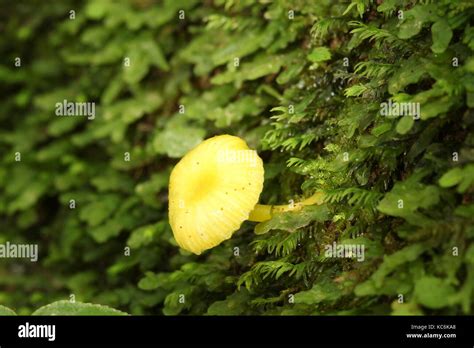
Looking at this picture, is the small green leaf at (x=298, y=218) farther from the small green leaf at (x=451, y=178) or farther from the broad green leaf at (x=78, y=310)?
the broad green leaf at (x=78, y=310)

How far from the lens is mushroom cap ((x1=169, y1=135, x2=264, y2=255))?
2.46m

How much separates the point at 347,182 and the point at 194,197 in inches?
24.9

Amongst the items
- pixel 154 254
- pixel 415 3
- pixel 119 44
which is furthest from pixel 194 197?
pixel 119 44

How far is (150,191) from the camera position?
3.57 metres

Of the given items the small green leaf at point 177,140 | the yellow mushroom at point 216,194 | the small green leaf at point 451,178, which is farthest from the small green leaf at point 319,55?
the small green leaf at point 451,178

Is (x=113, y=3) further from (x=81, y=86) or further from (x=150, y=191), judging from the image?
(x=150, y=191)

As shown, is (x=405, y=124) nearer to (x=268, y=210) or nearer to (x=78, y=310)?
(x=268, y=210)

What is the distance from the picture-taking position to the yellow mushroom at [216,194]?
97.0 inches

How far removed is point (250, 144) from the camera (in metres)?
3.08

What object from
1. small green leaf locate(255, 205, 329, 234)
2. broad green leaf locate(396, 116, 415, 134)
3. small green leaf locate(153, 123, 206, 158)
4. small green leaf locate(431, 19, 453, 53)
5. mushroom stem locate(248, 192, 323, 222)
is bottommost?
small green leaf locate(255, 205, 329, 234)

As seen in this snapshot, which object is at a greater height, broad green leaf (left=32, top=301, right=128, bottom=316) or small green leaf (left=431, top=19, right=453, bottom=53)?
small green leaf (left=431, top=19, right=453, bottom=53)

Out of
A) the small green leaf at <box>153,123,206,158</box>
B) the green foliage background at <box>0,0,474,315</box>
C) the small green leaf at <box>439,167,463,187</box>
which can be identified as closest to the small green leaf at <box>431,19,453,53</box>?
the green foliage background at <box>0,0,474,315</box>

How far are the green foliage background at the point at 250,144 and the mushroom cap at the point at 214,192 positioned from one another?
0.66 feet

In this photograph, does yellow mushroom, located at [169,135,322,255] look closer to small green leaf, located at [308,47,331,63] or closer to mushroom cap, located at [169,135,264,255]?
mushroom cap, located at [169,135,264,255]
